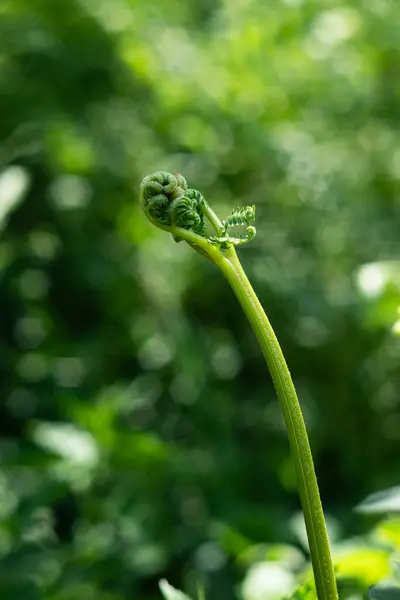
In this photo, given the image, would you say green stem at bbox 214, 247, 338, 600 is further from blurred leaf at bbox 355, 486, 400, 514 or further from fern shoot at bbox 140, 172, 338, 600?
blurred leaf at bbox 355, 486, 400, 514

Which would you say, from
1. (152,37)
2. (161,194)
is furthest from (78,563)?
(152,37)

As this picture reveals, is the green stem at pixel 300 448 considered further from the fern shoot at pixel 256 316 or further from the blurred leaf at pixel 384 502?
the blurred leaf at pixel 384 502

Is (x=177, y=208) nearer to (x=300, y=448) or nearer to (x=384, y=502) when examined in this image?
(x=300, y=448)

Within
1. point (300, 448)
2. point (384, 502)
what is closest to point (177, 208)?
point (300, 448)

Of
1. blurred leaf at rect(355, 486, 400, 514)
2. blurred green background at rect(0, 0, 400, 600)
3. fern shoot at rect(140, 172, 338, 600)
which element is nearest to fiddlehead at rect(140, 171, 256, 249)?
fern shoot at rect(140, 172, 338, 600)

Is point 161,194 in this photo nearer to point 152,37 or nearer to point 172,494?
point 172,494

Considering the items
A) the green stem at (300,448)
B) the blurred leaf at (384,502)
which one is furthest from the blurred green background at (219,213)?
the green stem at (300,448)
